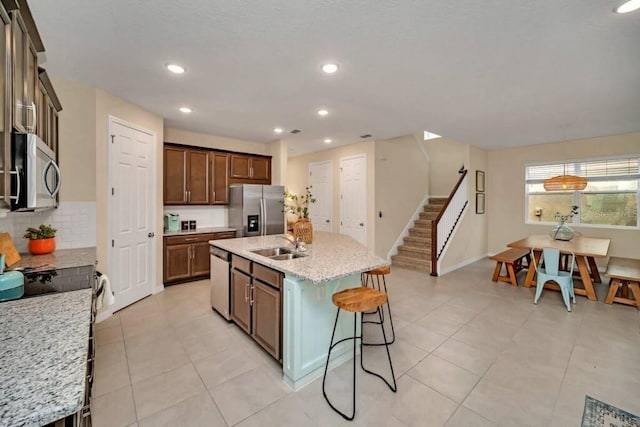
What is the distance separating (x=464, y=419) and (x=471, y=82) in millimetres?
3012

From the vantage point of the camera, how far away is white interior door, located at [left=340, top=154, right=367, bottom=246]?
19.0 feet

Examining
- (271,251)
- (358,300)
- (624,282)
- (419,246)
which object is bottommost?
(624,282)

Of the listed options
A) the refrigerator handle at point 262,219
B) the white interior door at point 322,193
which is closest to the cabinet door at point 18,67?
the refrigerator handle at point 262,219

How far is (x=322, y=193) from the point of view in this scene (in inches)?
265

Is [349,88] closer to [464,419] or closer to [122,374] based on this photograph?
[464,419]

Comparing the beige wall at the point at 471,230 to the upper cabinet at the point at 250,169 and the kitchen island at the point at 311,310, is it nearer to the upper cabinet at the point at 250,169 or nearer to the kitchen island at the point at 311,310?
the kitchen island at the point at 311,310

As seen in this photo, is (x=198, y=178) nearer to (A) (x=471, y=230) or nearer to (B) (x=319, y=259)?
(B) (x=319, y=259)

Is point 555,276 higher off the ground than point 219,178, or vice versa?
point 219,178

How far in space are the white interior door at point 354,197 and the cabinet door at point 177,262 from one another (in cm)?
322

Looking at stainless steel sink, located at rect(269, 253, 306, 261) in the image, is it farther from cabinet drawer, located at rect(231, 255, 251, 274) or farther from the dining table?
the dining table

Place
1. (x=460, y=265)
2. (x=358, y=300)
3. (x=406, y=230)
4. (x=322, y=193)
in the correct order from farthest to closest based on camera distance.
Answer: (x=322, y=193) < (x=406, y=230) < (x=460, y=265) < (x=358, y=300)

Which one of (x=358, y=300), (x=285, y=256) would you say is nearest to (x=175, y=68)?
(x=285, y=256)

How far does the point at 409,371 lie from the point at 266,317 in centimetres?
127

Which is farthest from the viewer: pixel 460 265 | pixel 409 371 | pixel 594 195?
pixel 460 265
